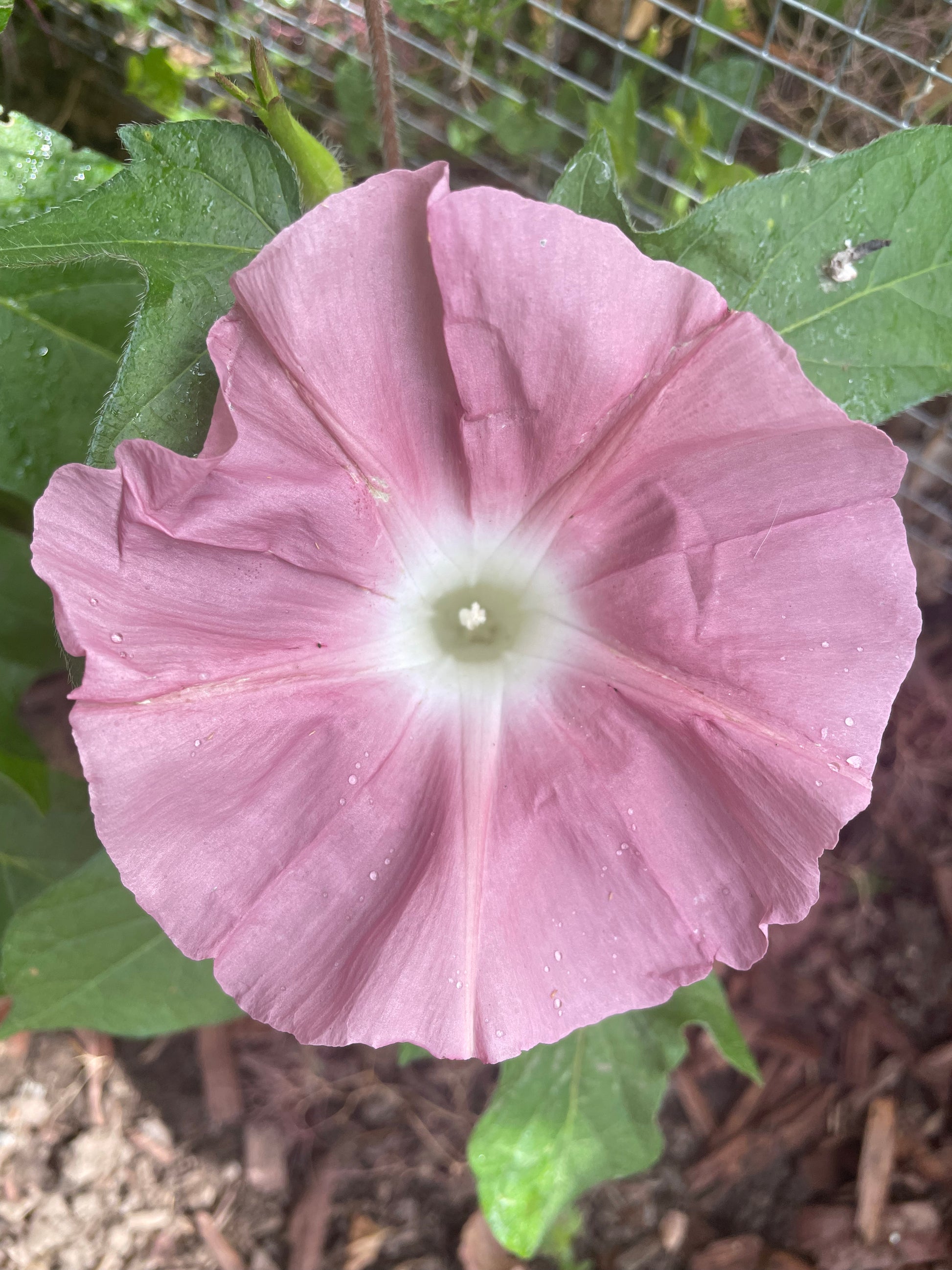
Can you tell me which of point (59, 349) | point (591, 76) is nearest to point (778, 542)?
point (59, 349)

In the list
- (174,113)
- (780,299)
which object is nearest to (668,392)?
(780,299)

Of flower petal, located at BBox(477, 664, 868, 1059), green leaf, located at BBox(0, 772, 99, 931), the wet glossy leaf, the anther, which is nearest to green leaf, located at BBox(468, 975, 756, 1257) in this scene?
flower petal, located at BBox(477, 664, 868, 1059)

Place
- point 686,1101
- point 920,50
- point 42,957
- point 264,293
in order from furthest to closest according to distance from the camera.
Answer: point 686,1101, point 920,50, point 42,957, point 264,293

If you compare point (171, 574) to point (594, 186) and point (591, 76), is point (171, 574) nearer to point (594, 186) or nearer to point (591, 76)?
point (594, 186)

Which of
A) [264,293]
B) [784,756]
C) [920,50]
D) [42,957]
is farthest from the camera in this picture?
[920,50]

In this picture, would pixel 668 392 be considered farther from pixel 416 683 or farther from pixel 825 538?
pixel 416 683

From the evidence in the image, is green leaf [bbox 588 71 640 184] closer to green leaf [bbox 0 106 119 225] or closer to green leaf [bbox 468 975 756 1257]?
green leaf [bbox 0 106 119 225]
